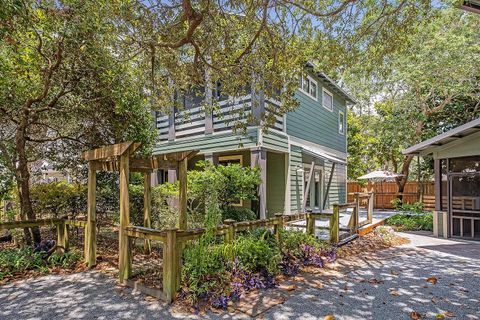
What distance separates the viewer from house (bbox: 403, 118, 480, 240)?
836 cm

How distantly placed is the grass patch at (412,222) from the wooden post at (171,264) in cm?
885

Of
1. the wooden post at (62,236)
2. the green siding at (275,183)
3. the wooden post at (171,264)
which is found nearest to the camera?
the wooden post at (171,264)

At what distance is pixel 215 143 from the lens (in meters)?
10.2

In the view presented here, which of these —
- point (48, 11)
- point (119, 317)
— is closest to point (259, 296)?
point (119, 317)

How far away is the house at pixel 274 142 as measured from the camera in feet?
30.9

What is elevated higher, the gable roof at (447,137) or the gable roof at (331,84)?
the gable roof at (331,84)

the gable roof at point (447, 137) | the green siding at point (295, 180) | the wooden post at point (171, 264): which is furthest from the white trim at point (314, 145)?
the wooden post at point (171, 264)

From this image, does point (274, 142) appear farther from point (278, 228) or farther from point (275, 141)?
point (278, 228)

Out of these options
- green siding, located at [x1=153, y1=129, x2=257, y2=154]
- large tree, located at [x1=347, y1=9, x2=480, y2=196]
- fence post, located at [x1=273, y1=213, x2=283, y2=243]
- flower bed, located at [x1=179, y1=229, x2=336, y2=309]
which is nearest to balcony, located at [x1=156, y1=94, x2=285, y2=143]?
green siding, located at [x1=153, y1=129, x2=257, y2=154]

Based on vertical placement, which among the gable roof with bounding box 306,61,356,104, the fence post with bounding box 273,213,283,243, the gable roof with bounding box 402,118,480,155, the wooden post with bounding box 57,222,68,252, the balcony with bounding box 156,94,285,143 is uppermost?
the gable roof with bounding box 306,61,356,104

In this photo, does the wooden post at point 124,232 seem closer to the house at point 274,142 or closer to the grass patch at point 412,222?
the house at point 274,142

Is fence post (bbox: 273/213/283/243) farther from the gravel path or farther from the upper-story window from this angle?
the upper-story window

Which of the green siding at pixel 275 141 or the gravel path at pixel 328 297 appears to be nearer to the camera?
the gravel path at pixel 328 297

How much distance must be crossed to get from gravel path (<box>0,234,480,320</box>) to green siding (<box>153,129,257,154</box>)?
15.7 ft
